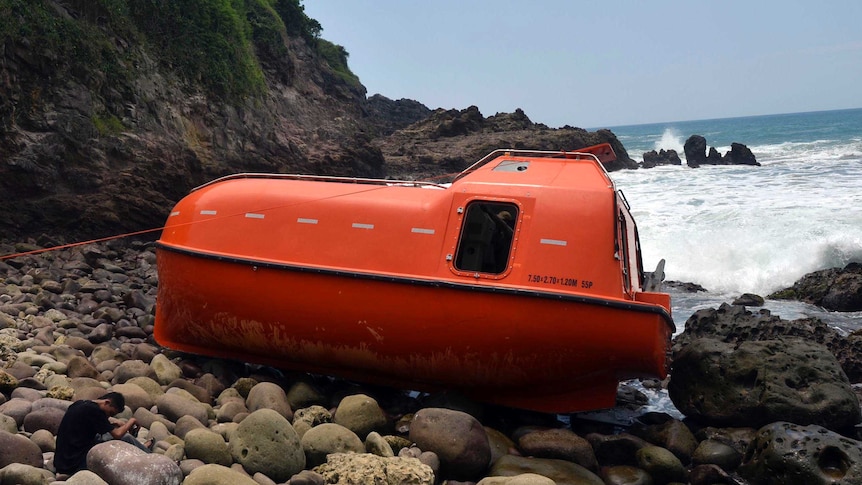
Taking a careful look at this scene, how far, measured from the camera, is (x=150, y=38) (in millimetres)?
14469

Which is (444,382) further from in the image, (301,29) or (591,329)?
(301,29)

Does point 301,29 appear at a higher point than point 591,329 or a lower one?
higher

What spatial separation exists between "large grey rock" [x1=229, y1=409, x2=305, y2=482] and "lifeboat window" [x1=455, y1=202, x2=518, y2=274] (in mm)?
2165

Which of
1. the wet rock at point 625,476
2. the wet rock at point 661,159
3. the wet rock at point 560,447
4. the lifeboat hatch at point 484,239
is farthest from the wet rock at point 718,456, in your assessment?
the wet rock at point 661,159

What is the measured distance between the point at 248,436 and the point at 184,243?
281 centimetres

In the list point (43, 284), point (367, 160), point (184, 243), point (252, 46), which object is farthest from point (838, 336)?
point (252, 46)

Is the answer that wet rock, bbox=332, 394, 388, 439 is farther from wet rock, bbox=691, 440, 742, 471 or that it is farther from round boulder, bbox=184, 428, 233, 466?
wet rock, bbox=691, 440, 742, 471

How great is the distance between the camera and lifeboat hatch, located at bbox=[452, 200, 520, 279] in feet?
19.1

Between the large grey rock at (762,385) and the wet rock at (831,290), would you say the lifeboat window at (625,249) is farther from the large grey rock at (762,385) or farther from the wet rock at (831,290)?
the wet rock at (831,290)

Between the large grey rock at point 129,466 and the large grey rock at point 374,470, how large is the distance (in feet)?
3.21

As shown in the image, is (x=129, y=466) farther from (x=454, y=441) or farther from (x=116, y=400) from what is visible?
(x=454, y=441)

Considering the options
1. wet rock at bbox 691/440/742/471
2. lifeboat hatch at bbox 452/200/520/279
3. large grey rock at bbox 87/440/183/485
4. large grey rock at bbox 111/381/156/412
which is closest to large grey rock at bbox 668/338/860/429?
A: wet rock at bbox 691/440/742/471

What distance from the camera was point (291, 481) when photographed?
13.4 feet

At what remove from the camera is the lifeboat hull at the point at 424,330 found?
211 inches
